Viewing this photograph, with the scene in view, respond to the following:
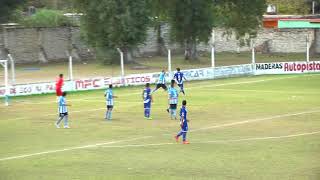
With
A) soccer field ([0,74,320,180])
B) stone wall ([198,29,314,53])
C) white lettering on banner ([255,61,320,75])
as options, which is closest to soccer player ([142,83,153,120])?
soccer field ([0,74,320,180])

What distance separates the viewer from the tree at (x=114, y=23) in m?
58.0

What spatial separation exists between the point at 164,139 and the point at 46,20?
4924 centimetres

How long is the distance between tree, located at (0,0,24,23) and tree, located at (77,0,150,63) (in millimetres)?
47959

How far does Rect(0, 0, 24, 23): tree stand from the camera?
9.72 m

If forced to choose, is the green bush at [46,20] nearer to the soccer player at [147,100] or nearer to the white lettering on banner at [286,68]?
the white lettering on banner at [286,68]

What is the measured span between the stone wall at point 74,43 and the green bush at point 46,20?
945 mm

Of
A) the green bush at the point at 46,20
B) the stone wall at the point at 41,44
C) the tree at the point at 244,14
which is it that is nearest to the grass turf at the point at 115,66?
the stone wall at the point at 41,44

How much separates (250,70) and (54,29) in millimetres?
22506

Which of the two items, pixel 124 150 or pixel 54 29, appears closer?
pixel 124 150

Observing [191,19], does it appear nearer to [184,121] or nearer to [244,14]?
[244,14]

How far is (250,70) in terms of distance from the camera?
192 ft

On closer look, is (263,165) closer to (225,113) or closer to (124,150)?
(124,150)

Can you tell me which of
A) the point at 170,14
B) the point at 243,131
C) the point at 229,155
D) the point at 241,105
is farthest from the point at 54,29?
the point at 229,155

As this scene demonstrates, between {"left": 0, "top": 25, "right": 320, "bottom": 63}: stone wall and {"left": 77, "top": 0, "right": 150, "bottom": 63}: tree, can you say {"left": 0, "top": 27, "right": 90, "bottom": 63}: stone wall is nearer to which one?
{"left": 0, "top": 25, "right": 320, "bottom": 63}: stone wall
